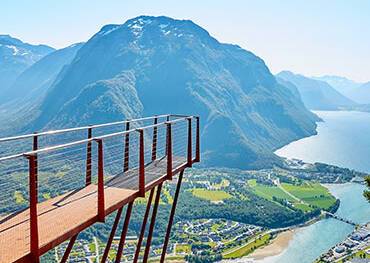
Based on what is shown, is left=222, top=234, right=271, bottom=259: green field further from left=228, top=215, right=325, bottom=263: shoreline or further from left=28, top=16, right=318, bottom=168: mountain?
left=28, top=16, right=318, bottom=168: mountain

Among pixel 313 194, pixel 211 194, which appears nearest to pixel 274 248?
pixel 211 194

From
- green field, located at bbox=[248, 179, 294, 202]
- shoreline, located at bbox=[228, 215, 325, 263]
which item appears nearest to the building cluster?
shoreline, located at bbox=[228, 215, 325, 263]

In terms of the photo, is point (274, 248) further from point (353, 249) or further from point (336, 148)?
point (336, 148)

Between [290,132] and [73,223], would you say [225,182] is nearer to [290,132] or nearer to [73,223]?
[290,132]

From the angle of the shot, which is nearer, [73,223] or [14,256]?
[14,256]

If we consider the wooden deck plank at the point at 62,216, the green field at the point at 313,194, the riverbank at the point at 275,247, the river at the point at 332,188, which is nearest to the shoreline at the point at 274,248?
the riverbank at the point at 275,247

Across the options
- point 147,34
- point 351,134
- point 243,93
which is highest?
point 147,34

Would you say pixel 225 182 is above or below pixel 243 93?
below

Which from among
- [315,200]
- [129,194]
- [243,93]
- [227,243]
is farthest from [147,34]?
[129,194]

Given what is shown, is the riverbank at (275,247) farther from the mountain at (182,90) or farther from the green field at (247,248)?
the mountain at (182,90)
